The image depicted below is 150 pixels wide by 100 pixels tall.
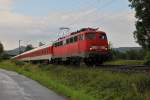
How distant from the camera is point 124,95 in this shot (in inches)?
688

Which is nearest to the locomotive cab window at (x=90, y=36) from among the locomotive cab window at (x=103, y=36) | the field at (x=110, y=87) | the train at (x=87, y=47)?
the train at (x=87, y=47)

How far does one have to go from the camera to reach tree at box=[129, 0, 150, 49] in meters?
58.5

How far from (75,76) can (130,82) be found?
10.3 m

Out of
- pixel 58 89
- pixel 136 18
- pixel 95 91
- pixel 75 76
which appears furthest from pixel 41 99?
pixel 136 18

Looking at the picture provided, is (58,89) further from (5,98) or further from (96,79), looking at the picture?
(5,98)

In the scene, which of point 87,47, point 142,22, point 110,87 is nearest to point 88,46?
point 87,47

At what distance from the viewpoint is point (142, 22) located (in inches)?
2329

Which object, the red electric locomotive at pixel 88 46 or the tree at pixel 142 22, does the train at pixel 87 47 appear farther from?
the tree at pixel 142 22

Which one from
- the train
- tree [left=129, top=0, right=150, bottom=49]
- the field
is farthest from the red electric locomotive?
tree [left=129, top=0, right=150, bottom=49]

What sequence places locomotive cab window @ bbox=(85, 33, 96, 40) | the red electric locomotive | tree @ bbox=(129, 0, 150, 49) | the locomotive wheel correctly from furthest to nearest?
tree @ bbox=(129, 0, 150, 49) < locomotive cab window @ bbox=(85, 33, 96, 40) < the locomotive wheel < the red electric locomotive

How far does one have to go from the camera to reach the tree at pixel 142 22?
192ft

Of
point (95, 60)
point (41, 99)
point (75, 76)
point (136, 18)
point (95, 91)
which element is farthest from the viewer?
point (136, 18)

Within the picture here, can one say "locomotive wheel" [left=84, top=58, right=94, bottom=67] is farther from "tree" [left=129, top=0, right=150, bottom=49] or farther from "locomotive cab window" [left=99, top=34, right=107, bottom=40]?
"tree" [left=129, top=0, right=150, bottom=49]

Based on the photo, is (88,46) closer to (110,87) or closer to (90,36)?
(90,36)
